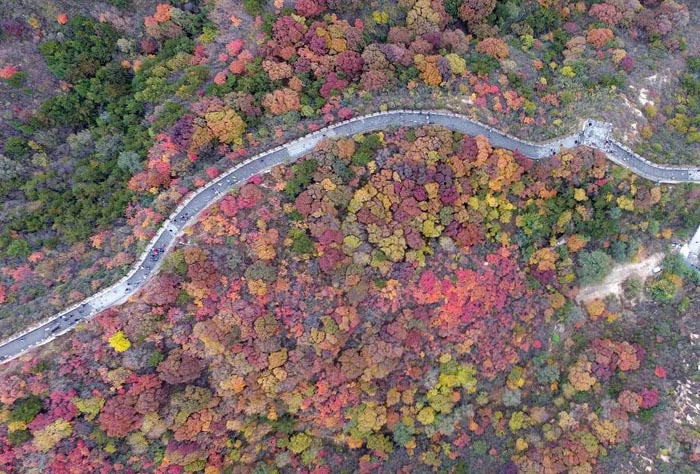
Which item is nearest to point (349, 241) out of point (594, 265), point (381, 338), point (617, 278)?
point (381, 338)

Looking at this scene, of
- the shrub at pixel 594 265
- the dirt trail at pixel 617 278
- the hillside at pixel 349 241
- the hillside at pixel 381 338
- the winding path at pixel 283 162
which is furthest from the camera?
the dirt trail at pixel 617 278

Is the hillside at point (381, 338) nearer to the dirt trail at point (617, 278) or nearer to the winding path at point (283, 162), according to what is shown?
the dirt trail at point (617, 278)

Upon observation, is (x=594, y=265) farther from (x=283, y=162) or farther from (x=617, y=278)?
(x=283, y=162)

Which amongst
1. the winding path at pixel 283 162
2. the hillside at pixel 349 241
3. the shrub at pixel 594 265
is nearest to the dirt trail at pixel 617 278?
the hillside at pixel 349 241

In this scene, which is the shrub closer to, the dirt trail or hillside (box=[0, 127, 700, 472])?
hillside (box=[0, 127, 700, 472])

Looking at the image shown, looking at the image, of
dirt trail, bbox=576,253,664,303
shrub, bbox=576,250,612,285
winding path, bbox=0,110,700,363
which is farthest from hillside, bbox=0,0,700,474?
winding path, bbox=0,110,700,363

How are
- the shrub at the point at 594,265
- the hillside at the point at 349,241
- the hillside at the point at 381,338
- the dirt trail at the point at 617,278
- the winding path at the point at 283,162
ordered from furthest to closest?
the dirt trail at the point at 617,278
the shrub at the point at 594,265
the hillside at the point at 349,241
the winding path at the point at 283,162
the hillside at the point at 381,338
